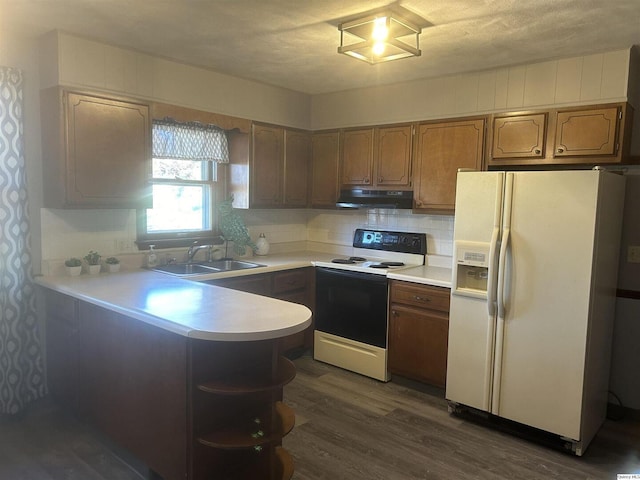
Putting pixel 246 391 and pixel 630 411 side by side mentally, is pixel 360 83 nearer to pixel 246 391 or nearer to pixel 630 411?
pixel 246 391

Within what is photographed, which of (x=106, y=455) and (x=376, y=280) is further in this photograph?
(x=376, y=280)

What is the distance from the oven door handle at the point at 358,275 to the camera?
377cm

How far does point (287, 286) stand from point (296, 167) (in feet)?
3.89

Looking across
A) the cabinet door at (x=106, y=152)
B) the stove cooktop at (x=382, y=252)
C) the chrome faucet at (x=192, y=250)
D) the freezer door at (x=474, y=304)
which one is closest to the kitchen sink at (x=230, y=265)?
the chrome faucet at (x=192, y=250)

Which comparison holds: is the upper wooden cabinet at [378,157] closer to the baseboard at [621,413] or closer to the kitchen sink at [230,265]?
the kitchen sink at [230,265]

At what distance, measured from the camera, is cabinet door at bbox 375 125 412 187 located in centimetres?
402

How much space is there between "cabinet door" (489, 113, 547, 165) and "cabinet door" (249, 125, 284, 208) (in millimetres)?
1837

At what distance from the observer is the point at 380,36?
2586 millimetres

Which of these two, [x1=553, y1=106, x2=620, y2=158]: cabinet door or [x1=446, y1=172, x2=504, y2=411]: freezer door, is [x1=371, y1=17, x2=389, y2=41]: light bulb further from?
[x1=553, y1=106, x2=620, y2=158]: cabinet door

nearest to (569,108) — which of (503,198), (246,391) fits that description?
(503,198)

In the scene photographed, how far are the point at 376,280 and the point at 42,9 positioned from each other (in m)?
2.78

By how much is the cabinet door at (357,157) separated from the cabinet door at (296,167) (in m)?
0.40

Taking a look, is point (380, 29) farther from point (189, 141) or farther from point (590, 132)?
point (189, 141)

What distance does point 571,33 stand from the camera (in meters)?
2.76
